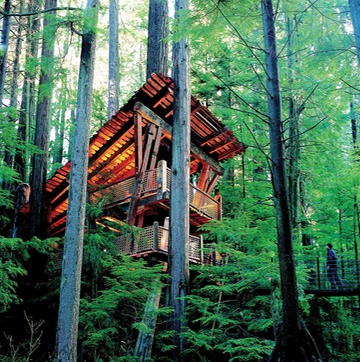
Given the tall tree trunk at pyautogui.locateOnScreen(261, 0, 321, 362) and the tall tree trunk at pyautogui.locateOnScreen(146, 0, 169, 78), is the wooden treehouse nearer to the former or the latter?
the tall tree trunk at pyautogui.locateOnScreen(146, 0, 169, 78)

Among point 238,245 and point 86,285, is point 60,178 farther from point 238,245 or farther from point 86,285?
point 238,245

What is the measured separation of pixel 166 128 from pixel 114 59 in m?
8.36

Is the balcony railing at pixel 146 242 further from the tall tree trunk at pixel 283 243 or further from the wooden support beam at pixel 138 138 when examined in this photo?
the tall tree trunk at pixel 283 243

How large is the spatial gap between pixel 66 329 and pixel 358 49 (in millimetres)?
7183

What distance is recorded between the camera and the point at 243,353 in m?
9.16

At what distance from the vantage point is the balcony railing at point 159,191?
14.1m

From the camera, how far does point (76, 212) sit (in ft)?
28.0

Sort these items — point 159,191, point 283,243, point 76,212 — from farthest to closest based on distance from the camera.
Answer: point 159,191, point 76,212, point 283,243

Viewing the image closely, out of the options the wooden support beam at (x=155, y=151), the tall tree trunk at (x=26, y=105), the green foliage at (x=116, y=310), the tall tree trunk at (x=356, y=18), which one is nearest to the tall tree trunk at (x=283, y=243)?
the tall tree trunk at (x=356, y=18)

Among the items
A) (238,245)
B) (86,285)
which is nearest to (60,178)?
(86,285)

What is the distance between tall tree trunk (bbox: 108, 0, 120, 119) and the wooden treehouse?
14.6ft

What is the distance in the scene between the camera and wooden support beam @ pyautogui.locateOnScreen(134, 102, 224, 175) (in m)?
14.5

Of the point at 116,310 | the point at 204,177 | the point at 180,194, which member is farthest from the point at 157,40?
the point at 116,310

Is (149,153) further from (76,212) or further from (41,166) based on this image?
(76,212)
